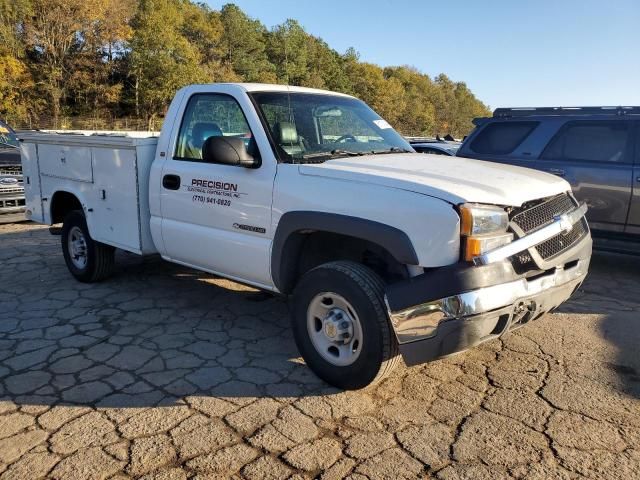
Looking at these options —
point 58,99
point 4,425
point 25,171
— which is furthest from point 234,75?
point 4,425

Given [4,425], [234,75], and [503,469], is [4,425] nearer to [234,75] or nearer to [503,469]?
[503,469]

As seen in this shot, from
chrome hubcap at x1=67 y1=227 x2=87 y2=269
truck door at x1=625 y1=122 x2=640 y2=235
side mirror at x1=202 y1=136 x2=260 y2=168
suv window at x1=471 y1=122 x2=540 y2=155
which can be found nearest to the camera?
side mirror at x1=202 y1=136 x2=260 y2=168

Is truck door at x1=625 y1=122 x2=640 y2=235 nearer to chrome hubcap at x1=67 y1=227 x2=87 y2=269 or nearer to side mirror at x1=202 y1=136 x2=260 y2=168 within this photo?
side mirror at x1=202 y1=136 x2=260 y2=168

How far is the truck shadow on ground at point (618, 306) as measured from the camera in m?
3.71

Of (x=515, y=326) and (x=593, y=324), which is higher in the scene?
(x=515, y=326)

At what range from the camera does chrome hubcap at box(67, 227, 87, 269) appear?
5.62 metres

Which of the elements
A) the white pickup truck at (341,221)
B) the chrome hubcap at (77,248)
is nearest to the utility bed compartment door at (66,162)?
the white pickup truck at (341,221)

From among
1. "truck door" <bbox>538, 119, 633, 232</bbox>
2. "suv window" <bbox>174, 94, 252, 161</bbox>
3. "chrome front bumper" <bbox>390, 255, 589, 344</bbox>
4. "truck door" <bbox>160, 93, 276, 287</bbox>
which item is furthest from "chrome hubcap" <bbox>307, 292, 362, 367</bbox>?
"truck door" <bbox>538, 119, 633, 232</bbox>

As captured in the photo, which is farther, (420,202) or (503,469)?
(420,202)

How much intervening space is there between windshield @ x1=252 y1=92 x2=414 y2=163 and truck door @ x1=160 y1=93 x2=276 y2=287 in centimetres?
16

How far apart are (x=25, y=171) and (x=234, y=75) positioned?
185ft

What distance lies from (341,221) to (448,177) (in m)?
0.69

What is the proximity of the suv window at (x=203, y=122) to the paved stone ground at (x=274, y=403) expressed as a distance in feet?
4.81

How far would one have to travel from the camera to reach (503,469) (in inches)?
101
